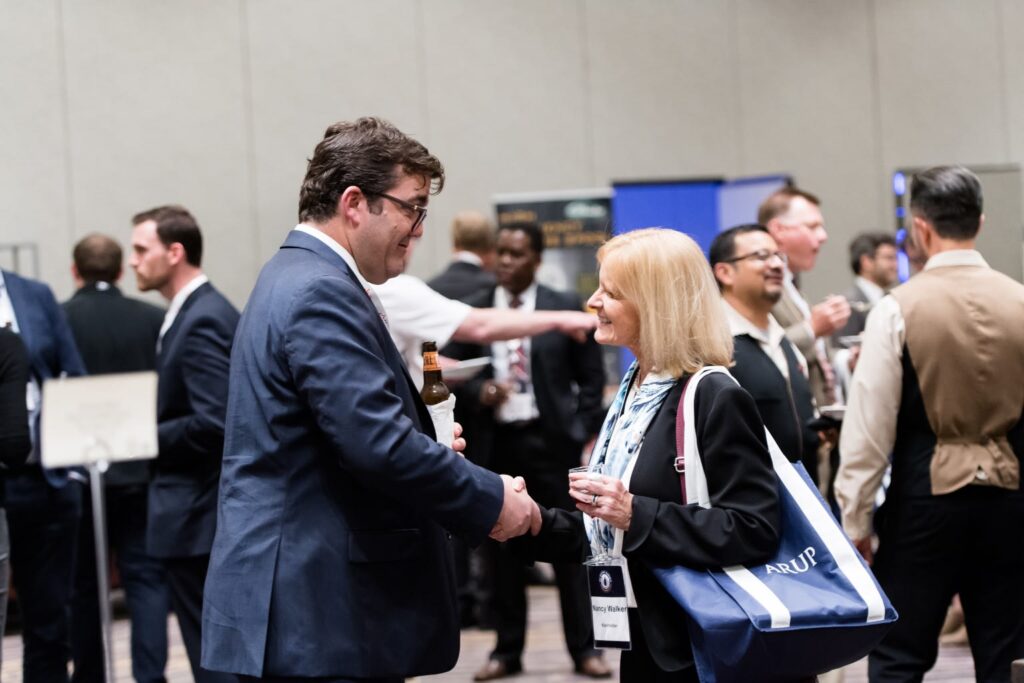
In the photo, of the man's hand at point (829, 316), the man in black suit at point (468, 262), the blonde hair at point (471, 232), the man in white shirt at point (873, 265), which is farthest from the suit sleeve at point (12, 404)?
the man in white shirt at point (873, 265)

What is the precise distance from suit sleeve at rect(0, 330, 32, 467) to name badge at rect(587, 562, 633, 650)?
67.4 inches

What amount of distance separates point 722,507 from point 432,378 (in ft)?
2.30

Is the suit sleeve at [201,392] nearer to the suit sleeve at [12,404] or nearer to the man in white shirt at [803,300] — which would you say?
the suit sleeve at [12,404]

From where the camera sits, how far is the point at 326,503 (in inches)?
84.0

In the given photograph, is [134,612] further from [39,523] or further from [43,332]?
[43,332]

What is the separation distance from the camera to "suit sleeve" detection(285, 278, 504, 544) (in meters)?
2.07

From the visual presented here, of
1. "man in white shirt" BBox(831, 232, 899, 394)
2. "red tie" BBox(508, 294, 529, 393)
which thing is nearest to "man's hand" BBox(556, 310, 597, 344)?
"red tie" BBox(508, 294, 529, 393)

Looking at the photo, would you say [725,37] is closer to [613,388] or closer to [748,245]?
[613,388]

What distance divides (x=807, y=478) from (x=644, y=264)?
1.68ft

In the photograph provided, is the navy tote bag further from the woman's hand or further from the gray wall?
the gray wall

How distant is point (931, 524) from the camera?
314 cm

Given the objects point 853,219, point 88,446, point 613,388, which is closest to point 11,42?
point 613,388

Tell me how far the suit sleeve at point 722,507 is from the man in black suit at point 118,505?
2651 millimetres

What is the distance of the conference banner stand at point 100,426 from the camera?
4074 millimetres
